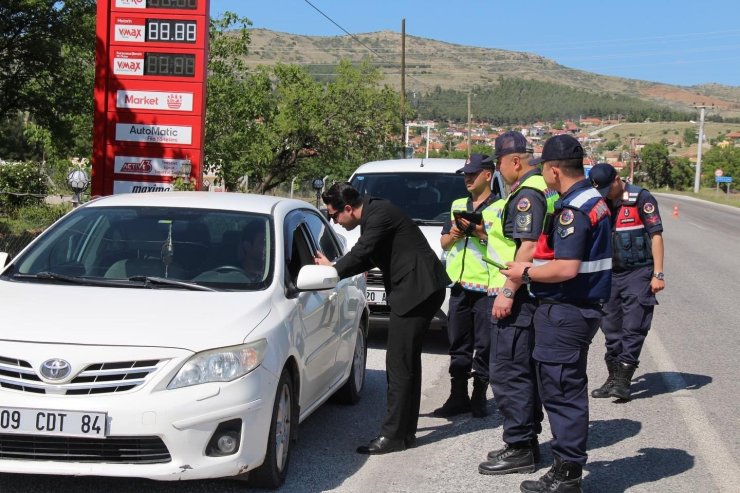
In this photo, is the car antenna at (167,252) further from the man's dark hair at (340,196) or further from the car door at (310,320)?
the man's dark hair at (340,196)

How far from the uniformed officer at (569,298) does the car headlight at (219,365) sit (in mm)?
1516

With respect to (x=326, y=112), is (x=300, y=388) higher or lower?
lower

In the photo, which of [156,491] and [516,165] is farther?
[516,165]

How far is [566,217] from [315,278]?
1.43 meters

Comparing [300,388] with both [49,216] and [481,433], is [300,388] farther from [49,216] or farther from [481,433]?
[49,216]

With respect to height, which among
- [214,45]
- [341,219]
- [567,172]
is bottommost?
[341,219]

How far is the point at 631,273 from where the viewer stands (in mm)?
7945

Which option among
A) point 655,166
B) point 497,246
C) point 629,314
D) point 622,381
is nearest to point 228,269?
point 497,246

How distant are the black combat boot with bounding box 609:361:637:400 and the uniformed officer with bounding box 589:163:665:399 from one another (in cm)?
4

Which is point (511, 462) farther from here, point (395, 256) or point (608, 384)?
point (608, 384)

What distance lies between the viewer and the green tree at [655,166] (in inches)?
4707

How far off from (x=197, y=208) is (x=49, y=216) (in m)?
17.6

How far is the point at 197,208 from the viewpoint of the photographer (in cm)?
608

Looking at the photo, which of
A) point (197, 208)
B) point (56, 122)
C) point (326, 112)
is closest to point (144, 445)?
point (197, 208)
